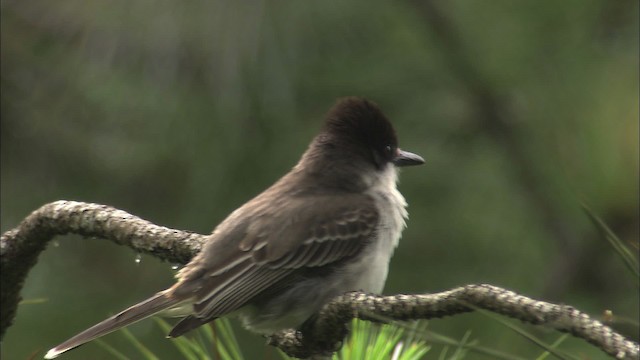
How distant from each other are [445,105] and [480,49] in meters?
0.29

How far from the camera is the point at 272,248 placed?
11.2 feet

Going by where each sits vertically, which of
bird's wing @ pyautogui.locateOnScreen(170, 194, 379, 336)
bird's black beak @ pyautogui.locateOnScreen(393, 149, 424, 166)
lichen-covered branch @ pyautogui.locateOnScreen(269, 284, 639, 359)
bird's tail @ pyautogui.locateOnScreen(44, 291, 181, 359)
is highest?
bird's black beak @ pyautogui.locateOnScreen(393, 149, 424, 166)

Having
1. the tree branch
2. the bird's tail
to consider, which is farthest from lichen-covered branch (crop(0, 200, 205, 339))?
the bird's tail

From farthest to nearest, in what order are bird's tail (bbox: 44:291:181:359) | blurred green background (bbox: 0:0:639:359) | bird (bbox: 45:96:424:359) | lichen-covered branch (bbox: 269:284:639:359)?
blurred green background (bbox: 0:0:639:359) → bird (bbox: 45:96:424:359) → bird's tail (bbox: 44:291:181:359) → lichen-covered branch (bbox: 269:284:639:359)

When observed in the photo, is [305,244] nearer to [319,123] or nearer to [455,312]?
[319,123]

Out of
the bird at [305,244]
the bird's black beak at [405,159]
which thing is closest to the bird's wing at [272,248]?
the bird at [305,244]

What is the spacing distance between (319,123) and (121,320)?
1832mm

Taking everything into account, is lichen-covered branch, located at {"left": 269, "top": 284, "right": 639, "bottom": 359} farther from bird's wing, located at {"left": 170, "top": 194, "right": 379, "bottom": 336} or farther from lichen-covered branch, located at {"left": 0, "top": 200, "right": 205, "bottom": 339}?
lichen-covered branch, located at {"left": 0, "top": 200, "right": 205, "bottom": 339}

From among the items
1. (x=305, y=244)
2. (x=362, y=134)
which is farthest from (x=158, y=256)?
(x=362, y=134)

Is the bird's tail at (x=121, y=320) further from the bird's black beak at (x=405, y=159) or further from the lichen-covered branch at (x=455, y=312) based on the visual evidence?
the bird's black beak at (x=405, y=159)

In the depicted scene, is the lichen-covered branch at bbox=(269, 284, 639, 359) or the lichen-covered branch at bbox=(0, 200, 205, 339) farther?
the lichen-covered branch at bbox=(0, 200, 205, 339)

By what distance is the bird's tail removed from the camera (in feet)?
9.71

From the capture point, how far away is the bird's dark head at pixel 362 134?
4.01 metres

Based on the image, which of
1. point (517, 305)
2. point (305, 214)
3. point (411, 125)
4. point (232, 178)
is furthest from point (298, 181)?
point (517, 305)
